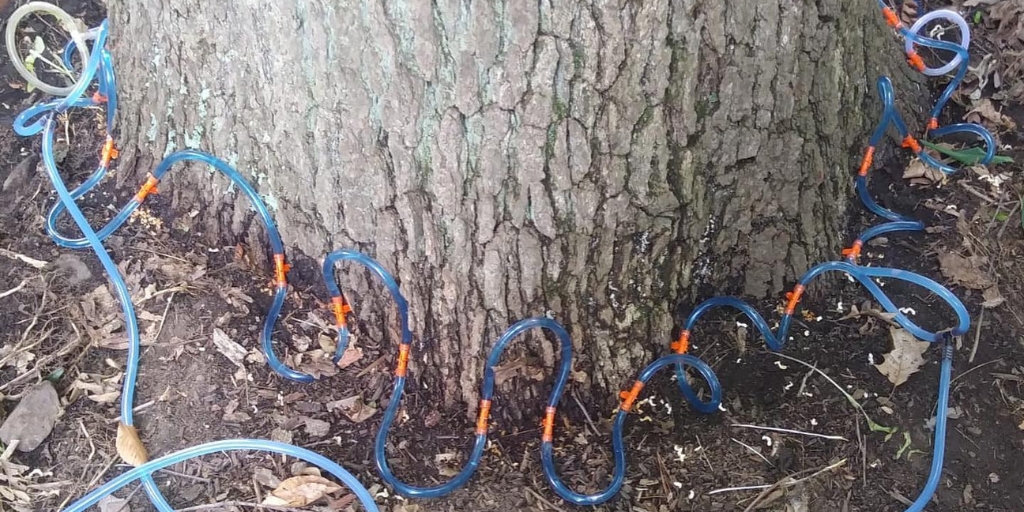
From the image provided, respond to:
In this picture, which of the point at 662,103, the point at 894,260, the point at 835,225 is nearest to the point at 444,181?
the point at 662,103

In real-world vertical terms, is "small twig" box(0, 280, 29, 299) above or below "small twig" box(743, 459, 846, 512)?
above

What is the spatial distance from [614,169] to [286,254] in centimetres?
86

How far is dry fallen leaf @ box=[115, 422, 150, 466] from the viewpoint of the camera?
1749mm

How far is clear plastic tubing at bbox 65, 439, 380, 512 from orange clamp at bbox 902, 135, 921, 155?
1.77 meters

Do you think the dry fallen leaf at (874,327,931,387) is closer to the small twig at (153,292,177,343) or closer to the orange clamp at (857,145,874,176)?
the orange clamp at (857,145,874,176)

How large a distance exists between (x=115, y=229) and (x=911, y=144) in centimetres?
223

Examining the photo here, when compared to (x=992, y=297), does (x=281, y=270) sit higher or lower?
higher

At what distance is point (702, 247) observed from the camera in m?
1.90

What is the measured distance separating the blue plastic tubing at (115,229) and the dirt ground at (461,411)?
0.14ft

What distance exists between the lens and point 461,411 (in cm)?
190

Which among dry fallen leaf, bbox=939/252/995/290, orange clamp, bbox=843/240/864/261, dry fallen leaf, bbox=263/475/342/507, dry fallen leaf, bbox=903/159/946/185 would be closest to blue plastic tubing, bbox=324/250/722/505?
dry fallen leaf, bbox=263/475/342/507

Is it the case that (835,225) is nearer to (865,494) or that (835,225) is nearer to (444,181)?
(865,494)

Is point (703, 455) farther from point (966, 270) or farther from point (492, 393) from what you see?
point (966, 270)

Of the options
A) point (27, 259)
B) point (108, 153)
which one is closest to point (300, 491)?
point (27, 259)
